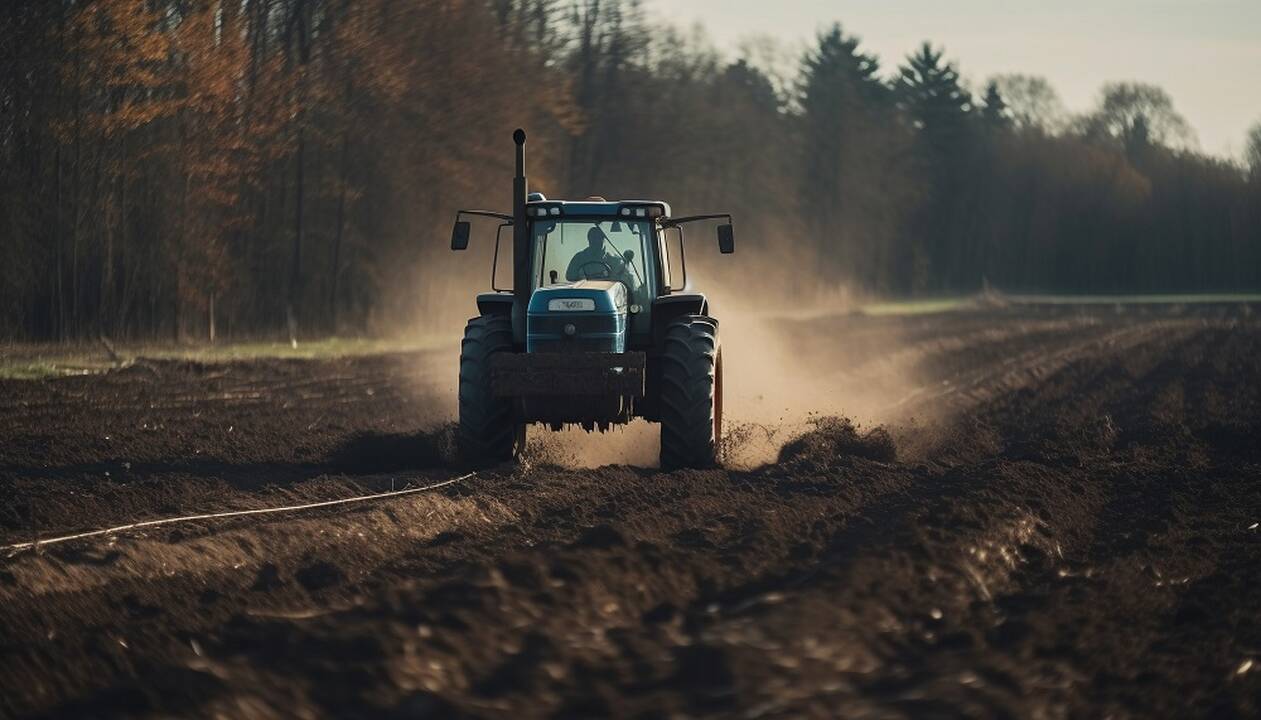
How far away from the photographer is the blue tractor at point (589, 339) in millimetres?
13211

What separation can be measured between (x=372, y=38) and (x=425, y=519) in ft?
82.3

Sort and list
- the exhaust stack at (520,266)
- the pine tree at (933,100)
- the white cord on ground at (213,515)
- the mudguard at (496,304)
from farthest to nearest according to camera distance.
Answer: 1. the pine tree at (933,100)
2. the mudguard at (496,304)
3. the exhaust stack at (520,266)
4. the white cord on ground at (213,515)

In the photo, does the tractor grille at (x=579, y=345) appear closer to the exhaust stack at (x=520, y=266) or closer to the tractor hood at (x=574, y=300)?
the tractor hood at (x=574, y=300)

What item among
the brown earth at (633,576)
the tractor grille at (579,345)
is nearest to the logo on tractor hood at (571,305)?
the tractor grille at (579,345)

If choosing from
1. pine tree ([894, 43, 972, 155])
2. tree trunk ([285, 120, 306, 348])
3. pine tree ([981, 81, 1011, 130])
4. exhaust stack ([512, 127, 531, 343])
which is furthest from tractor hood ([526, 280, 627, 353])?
pine tree ([981, 81, 1011, 130])

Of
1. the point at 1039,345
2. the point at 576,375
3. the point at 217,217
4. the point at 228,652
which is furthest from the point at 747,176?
the point at 228,652

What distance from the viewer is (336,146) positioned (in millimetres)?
35312

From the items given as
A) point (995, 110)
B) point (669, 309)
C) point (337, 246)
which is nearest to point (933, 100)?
point (995, 110)

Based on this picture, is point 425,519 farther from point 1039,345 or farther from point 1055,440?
point 1039,345

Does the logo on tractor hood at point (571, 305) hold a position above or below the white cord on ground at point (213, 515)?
above

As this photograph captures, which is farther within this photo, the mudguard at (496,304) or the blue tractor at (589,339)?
the mudguard at (496,304)

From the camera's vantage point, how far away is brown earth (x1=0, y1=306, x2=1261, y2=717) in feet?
22.9

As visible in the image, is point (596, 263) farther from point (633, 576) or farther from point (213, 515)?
point (633, 576)

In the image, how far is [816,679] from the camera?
7.04 m
